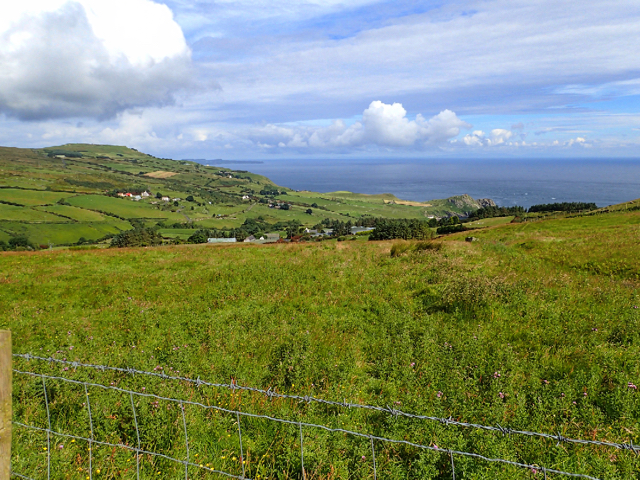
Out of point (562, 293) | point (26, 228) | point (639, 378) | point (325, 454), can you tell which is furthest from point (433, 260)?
point (26, 228)

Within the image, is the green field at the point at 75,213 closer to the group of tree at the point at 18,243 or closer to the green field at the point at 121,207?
the green field at the point at 121,207

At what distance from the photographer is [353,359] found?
778cm

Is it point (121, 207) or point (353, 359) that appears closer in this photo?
point (353, 359)

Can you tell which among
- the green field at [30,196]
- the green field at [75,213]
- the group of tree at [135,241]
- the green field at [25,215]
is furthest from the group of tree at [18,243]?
the green field at [30,196]

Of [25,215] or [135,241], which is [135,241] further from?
[25,215]

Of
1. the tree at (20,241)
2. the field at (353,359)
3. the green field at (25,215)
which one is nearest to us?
the field at (353,359)

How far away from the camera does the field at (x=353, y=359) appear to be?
4855 mm

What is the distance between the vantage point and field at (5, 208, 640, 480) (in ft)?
15.9

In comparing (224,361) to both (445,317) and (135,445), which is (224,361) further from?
(445,317)

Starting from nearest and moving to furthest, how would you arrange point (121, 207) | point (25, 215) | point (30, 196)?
1. point (25, 215)
2. point (30, 196)
3. point (121, 207)

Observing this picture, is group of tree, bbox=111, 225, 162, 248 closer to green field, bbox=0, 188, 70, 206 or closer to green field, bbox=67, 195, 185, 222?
green field, bbox=67, 195, 185, 222

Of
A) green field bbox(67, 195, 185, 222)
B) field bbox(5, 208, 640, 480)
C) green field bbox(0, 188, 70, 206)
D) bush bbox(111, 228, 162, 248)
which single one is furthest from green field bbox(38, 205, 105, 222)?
field bbox(5, 208, 640, 480)

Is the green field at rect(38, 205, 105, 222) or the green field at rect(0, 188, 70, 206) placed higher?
the green field at rect(0, 188, 70, 206)

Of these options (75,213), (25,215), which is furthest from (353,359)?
(25,215)
